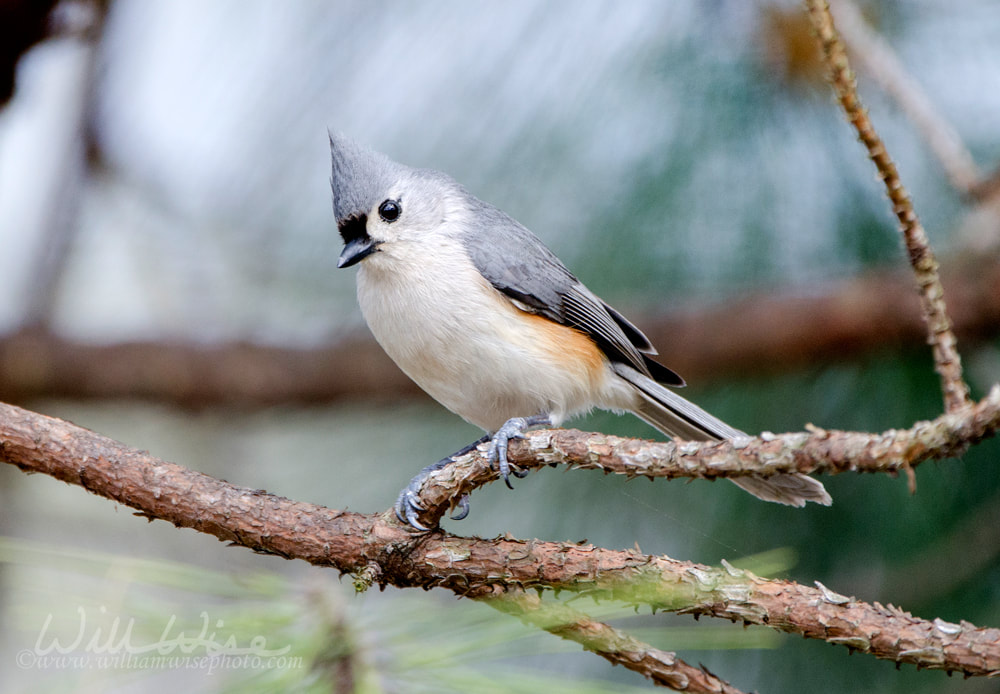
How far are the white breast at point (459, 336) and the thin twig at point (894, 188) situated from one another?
883mm

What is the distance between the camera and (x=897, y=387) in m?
2.27

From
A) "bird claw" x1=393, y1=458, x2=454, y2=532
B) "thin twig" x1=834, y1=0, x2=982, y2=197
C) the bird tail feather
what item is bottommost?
"bird claw" x1=393, y1=458, x2=454, y2=532

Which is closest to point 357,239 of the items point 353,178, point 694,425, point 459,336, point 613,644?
point 353,178

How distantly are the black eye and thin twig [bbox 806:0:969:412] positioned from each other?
1007 mm

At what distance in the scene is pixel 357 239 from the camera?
1838mm

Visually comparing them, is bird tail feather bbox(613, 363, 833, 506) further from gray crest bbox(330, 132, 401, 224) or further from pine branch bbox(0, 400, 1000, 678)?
gray crest bbox(330, 132, 401, 224)

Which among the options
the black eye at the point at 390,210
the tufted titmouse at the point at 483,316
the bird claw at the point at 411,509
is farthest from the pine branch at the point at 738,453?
the black eye at the point at 390,210

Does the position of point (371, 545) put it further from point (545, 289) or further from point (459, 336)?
point (545, 289)

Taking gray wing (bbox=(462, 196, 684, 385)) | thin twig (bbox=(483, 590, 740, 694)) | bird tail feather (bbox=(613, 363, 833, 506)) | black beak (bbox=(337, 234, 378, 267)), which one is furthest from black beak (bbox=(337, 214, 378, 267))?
thin twig (bbox=(483, 590, 740, 694))

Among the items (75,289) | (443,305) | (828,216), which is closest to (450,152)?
(443,305)

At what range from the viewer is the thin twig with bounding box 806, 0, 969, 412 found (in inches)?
40.4

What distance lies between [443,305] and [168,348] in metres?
1.23

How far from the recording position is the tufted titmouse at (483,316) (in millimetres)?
1774

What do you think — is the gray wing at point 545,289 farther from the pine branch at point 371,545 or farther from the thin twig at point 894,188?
the thin twig at point 894,188
